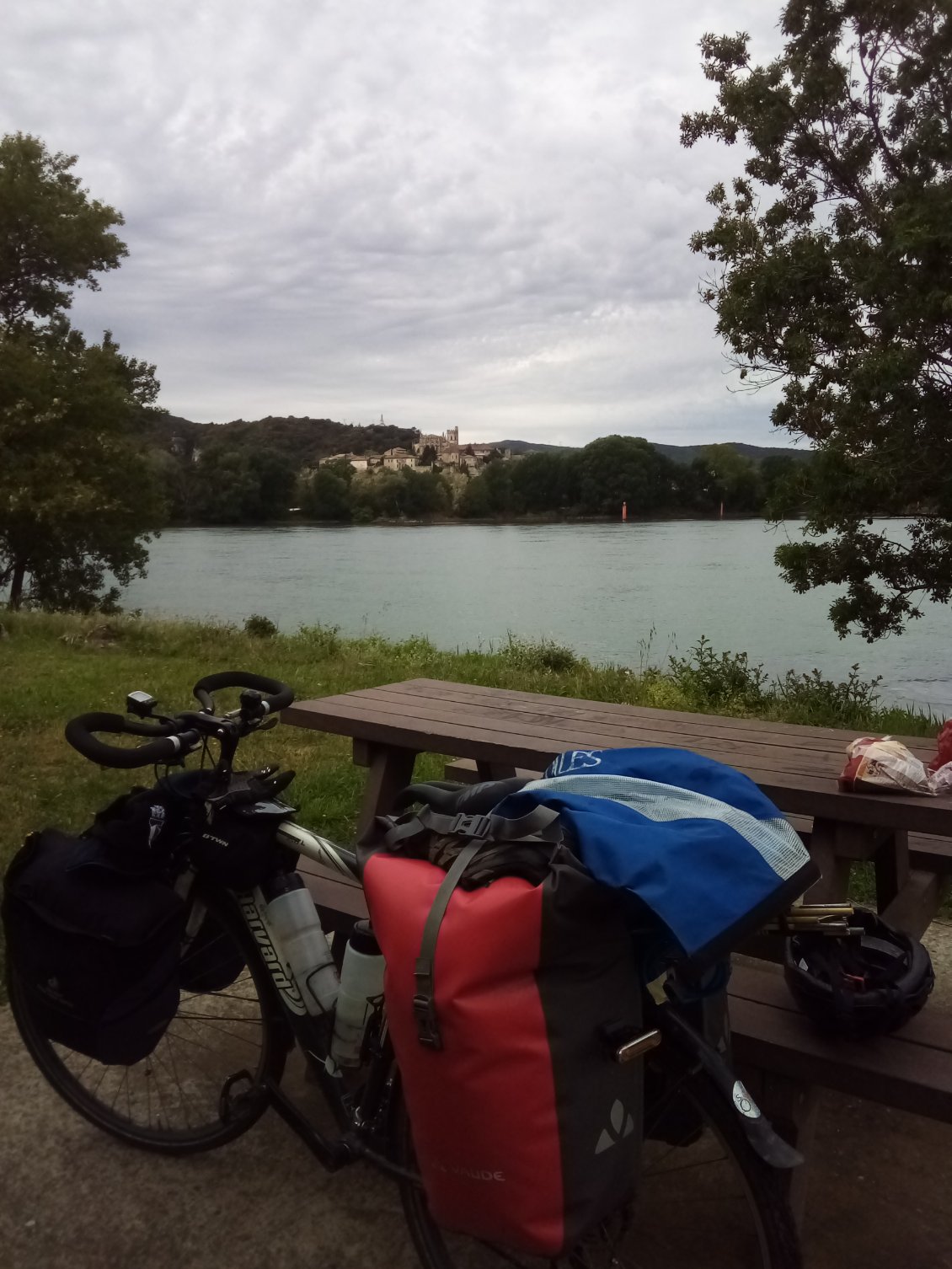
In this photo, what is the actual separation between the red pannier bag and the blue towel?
68 mm

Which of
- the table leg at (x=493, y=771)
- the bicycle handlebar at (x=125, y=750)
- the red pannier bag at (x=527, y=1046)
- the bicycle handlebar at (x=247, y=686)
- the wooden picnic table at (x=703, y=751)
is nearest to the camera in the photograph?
the red pannier bag at (x=527, y=1046)

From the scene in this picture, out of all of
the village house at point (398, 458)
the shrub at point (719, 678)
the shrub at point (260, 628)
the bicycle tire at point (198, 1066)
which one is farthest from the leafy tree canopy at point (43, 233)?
the bicycle tire at point (198, 1066)

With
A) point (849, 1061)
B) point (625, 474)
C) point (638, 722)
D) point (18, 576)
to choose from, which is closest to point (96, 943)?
point (849, 1061)

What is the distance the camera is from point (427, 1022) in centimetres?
151

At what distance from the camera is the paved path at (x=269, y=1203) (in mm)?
2174

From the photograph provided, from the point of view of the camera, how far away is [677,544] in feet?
112

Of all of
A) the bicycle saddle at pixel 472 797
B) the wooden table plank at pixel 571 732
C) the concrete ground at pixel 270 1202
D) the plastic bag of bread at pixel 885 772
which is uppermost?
the bicycle saddle at pixel 472 797

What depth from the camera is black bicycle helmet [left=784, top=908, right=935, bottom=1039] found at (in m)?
1.98

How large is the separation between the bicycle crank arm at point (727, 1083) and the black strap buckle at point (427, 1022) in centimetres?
39

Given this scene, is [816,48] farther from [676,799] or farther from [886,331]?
[676,799]

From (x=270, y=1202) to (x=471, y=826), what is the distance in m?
1.27

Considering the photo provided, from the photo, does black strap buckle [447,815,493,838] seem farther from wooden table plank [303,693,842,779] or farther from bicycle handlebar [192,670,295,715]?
wooden table plank [303,693,842,779]

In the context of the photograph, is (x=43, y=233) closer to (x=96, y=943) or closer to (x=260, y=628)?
(x=260, y=628)

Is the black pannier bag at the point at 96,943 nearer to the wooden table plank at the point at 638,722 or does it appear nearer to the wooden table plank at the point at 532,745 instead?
the wooden table plank at the point at 532,745
